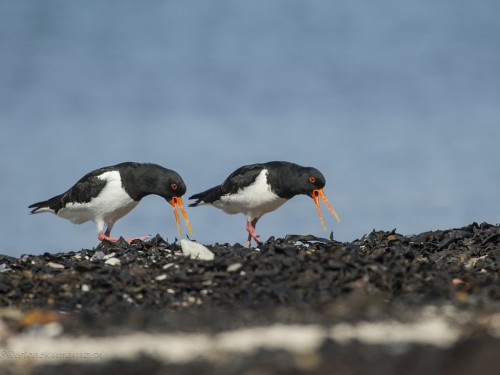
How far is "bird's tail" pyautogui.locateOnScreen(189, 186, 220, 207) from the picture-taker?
13438mm

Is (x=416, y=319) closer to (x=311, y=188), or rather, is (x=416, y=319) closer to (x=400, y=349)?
(x=400, y=349)

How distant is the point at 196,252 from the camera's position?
7.54 metres

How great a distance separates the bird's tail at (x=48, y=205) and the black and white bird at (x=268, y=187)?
2.88 metres

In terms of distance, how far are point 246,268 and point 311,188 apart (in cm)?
638

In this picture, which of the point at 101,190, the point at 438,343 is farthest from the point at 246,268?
the point at 101,190

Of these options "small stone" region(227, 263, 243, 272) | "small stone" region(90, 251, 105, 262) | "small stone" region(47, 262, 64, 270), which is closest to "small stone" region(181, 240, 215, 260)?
"small stone" region(227, 263, 243, 272)

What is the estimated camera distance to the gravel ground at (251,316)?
4.25 meters

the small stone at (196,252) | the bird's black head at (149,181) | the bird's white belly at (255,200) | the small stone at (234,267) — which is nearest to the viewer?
the small stone at (234,267)

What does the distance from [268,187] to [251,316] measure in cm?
→ 778

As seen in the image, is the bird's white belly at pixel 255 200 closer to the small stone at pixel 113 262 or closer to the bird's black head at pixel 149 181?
the bird's black head at pixel 149 181

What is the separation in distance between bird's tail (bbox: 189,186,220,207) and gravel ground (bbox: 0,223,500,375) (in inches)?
215

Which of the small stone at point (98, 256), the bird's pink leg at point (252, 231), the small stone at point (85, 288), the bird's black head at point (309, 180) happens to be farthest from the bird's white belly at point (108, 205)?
the small stone at point (85, 288)

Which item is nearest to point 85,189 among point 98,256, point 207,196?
point 207,196

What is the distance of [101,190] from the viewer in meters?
12.2
